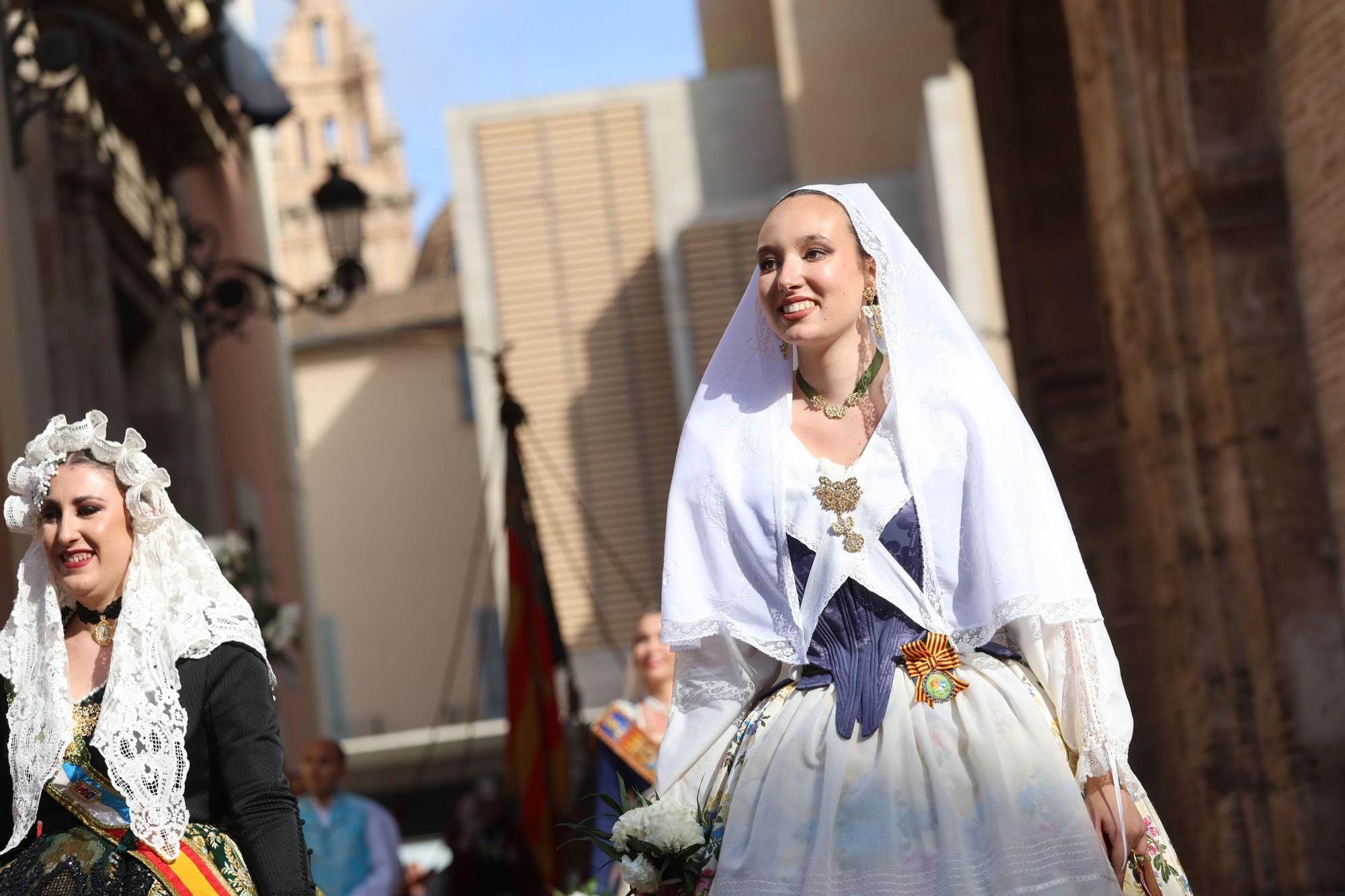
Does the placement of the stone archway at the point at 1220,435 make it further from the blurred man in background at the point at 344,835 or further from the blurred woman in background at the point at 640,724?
the blurred man in background at the point at 344,835

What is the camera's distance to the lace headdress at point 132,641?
3764 mm

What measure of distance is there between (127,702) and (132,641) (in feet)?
0.51

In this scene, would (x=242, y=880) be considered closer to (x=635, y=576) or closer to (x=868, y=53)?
(x=635, y=576)

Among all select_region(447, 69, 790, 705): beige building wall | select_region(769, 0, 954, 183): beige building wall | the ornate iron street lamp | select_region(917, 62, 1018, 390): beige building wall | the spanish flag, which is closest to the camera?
the spanish flag

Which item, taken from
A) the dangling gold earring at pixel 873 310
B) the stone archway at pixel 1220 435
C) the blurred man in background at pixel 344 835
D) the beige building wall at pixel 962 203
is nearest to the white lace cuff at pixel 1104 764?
the dangling gold earring at pixel 873 310

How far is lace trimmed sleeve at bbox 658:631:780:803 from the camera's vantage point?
3.92 m

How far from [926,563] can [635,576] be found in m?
17.6

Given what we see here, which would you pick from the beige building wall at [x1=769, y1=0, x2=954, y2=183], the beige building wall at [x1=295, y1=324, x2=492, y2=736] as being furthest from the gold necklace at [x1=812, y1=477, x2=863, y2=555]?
the beige building wall at [x1=295, y1=324, x2=492, y2=736]

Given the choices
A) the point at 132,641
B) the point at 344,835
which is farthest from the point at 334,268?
the point at 132,641

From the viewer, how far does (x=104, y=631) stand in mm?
3988

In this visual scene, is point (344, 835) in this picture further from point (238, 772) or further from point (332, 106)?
point (332, 106)

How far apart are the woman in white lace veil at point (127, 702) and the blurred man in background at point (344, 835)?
4.82 metres

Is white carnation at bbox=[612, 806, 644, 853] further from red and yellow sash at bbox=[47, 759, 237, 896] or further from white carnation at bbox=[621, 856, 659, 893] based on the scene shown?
red and yellow sash at bbox=[47, 759, 237, 896]

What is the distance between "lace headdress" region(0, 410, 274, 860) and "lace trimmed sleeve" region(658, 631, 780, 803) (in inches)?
34.8
